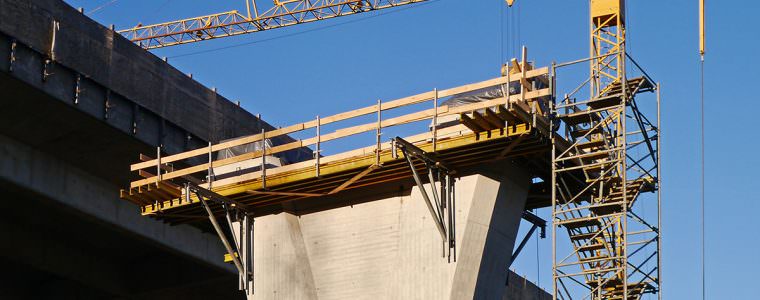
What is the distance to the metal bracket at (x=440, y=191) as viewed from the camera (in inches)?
1443

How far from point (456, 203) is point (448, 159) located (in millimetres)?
1171

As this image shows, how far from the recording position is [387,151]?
37.8 m

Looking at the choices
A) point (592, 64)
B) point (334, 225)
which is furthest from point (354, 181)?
point (592, 64)

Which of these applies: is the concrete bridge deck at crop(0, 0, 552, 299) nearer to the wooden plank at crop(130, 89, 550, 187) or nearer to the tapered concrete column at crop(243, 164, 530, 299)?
the wooden plank at crop(130, 89, 550, 187)

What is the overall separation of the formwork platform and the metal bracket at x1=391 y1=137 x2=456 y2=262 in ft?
0.88

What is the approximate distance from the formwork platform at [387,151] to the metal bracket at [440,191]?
10.5 inches

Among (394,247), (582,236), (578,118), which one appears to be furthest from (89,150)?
(578,118)

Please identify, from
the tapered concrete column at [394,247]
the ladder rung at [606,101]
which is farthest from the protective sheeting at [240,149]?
the ladder rung at [606,101]

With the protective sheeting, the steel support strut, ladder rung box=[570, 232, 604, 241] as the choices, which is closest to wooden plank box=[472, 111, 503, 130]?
ladder rung box=[570, 232, 604, 241]

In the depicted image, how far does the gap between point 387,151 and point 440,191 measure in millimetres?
1743

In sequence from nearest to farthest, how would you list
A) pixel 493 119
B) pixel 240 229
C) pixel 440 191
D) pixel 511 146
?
pixel 493 119 < pixel 511 146 < pixel 440 191 < pixel 240 229

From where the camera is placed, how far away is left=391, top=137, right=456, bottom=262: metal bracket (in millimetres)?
36656

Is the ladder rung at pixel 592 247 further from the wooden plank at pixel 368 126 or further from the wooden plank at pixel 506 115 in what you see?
the wooden plank at pixel 506 115

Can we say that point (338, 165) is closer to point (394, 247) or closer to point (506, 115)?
point (394, 247)
